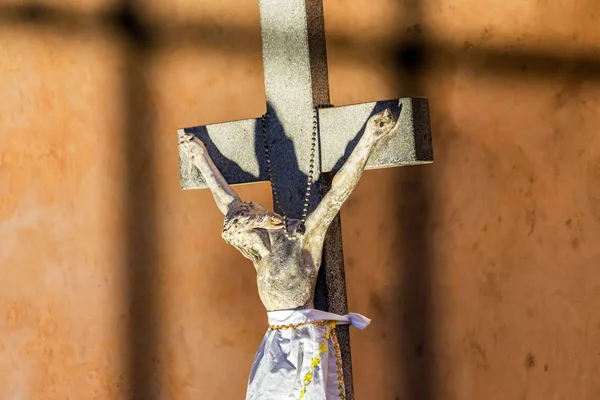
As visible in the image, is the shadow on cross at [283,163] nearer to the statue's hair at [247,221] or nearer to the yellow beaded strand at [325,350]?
the statue's hair at [247,221]

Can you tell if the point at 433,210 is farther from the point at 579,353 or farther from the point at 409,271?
the point at 579,353

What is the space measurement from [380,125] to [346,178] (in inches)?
4.4

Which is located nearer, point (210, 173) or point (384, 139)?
point (384, 139)

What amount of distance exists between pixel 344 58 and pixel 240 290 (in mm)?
772

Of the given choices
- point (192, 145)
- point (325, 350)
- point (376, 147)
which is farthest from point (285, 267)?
point (192, 145)

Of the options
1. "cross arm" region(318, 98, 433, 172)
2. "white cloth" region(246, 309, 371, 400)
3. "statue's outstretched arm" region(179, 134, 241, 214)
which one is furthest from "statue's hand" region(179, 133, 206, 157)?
"white cloth" region(246, 309, 371, 400)

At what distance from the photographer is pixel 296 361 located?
1831 mm

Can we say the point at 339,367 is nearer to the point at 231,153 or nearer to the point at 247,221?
the point at 247,221

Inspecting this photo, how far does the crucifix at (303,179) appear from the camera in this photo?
72.6 inches

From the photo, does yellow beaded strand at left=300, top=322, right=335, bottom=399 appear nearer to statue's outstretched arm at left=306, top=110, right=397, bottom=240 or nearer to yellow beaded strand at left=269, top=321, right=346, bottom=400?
yellow beaded strand at left=269, top=321, right=346, bottom=400

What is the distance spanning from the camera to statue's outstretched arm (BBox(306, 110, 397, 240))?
185 centimetres

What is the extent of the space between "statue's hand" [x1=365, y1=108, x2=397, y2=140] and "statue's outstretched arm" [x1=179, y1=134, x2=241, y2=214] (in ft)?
1.00

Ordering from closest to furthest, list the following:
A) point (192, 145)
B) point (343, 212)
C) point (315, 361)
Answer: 1. point (315, 361)
2. point (192, 145)
3. point (343, 212)

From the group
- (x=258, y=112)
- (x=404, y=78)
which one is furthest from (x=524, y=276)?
(x=258, y=112)
